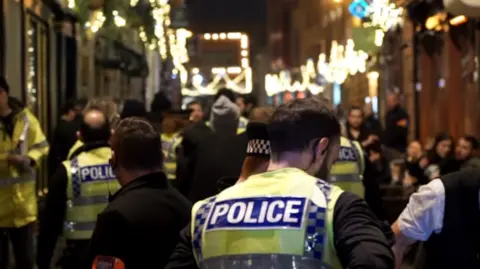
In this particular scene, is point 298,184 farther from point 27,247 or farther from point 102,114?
point 27,247

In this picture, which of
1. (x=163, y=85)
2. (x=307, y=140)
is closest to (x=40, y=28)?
(x=307, y=140)

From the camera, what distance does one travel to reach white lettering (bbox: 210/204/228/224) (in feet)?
12.5

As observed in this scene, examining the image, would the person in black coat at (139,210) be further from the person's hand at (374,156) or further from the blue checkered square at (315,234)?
the person's hand at (374,156)

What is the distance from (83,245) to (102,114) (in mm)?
1051

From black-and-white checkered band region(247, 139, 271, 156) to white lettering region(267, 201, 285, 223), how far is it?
1.25 metres

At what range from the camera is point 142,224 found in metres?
4.71

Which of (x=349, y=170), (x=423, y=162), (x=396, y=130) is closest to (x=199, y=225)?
(x=349, y=170)

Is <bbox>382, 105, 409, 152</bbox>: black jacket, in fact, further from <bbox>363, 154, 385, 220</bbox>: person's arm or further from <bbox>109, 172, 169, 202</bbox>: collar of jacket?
<bbox>109, 172, 169, 202</bbox>: collar of jacket

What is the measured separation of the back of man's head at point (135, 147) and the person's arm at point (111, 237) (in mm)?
294

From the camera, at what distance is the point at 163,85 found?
5681cm

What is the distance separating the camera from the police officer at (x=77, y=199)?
23.6 ft

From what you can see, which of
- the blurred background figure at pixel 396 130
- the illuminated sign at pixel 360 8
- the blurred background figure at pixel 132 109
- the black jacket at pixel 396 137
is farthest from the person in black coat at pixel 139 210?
the illuminated sign at pixel 360 8

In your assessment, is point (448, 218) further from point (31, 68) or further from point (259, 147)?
point (31, 68)

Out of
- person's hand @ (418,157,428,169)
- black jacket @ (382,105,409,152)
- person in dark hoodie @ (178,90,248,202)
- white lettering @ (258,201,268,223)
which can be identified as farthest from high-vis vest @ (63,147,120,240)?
black jacket @ (382,105,409,152)
